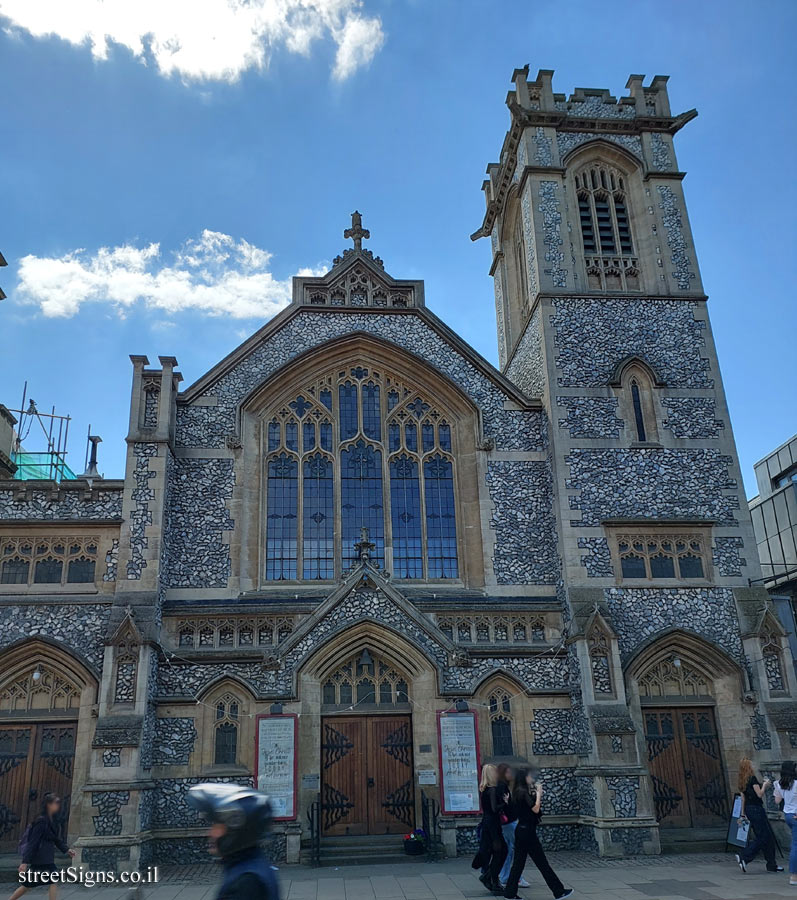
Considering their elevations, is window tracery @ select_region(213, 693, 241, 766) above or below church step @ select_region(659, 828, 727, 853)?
above

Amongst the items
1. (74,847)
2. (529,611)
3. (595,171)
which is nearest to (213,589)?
(74,847)

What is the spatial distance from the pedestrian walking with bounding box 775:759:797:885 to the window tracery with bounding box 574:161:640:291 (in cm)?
1304

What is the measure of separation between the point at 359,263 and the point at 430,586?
28.8 feet

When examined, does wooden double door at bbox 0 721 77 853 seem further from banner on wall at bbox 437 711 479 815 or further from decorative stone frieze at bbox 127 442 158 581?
banner on wall at bbox 437 711 479 815

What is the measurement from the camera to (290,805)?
1480 centimetres

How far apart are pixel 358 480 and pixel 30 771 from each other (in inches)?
356

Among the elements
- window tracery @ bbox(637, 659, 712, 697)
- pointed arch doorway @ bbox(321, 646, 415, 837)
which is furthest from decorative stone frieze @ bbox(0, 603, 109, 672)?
window tracery @ bbox(637, 659, 712, 697)

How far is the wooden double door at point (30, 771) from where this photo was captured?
14.8 metres

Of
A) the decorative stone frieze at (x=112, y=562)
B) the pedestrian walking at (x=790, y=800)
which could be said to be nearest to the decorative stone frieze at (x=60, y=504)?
the decorative stone frieze at (x=112, y=562)

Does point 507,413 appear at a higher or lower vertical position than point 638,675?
higher

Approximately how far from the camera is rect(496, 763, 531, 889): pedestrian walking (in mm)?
10992

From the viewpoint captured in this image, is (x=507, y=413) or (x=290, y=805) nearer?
(x=290, y=805)

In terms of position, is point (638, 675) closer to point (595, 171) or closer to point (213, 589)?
point (213, 589)

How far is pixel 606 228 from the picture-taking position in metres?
22.1
